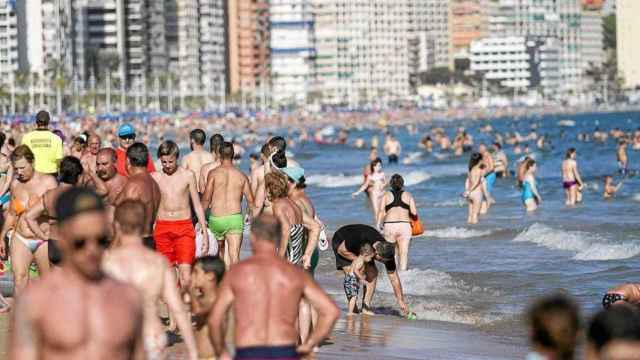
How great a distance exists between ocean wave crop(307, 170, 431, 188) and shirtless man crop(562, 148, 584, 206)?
1134cm

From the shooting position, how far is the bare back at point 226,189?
37.6ft

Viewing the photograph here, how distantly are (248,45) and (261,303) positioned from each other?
593 ft

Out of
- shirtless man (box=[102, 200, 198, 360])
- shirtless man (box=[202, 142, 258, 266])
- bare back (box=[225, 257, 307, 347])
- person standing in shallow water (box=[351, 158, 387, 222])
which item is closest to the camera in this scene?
bare back (box=[225, 257, 307, 347])

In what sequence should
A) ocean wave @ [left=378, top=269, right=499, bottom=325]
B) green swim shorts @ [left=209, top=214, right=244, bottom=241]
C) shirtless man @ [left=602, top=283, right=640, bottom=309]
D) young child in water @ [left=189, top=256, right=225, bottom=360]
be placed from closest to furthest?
1. young child in water @ [left=189, top=256, right=225, bottom=360]
2. shirtless man @ [left=602, top=283, right=640, bottom=309]
3. green swim shorts @ [left=209, top=214, right=244, bottom=241]
4. ocean wave @ [left=378, top=269, right=499, bottom=325]

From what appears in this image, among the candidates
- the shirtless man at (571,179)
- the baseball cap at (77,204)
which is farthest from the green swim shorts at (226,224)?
the shirtless man at (571,179)

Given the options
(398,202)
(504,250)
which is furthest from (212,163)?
(504,250)

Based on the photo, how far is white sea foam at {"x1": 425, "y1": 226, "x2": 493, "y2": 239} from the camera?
23202 millimetres

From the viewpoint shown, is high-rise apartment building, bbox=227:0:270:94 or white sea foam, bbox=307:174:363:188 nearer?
white sea foam, bbox=307:174:363:188

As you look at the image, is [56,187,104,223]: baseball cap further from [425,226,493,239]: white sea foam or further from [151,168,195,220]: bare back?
[425,226,493,239]: white sea foam

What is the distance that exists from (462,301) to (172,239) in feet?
16.7

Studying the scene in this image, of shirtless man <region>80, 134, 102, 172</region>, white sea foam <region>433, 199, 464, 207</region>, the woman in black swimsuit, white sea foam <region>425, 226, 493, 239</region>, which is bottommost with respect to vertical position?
white sea foam <region>433, 199, 464, 207</region>

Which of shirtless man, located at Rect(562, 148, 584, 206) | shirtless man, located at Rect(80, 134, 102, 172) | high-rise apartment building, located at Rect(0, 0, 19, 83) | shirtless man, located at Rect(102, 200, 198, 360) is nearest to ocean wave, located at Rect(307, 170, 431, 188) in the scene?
shirtless man, located at Rect(562, 148, 584, 206)

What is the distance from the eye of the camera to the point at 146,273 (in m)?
6.68

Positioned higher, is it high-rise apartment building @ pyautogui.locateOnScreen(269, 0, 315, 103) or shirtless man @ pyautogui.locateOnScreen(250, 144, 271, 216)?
high-rise apartment building @ pyautogui.locateOnScreen(269, 0, 315, 103)
